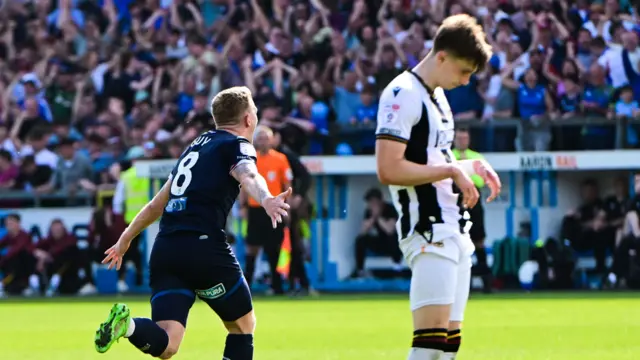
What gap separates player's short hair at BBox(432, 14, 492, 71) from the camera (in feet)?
21.1

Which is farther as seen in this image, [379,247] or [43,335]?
[379,247]

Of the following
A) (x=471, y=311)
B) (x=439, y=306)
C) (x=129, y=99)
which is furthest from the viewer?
(x=129, y=99)

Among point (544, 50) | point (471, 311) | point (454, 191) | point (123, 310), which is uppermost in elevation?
point (544, 50)

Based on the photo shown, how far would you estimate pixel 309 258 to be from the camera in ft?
68.3

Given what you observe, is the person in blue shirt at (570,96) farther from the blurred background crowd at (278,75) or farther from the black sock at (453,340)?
the black sock at (453,340)

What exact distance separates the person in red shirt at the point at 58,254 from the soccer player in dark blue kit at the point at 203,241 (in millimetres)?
13780

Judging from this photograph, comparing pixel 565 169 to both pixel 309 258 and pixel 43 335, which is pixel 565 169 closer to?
pixel 309 258

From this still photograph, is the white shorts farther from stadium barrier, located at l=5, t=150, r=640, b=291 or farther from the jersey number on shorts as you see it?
stadium barrier, located at l=5, t=150, r=640, b=291

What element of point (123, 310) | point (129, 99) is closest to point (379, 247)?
point (129, 99)

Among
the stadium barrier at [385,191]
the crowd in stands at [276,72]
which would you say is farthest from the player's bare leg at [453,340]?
the crowd in stands at [276,72]

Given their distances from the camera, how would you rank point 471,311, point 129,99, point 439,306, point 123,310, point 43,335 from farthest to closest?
point 129,99
point 471,311
point 43,335
point 123,310
point 439,306

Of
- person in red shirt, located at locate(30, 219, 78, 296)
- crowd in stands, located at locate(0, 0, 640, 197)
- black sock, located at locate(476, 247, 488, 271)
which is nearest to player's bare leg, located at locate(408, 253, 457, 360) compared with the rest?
black sock, located at locate(476, 247, 488, 271)

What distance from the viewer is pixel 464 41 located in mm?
6430

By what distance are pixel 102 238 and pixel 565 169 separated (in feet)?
24.2
